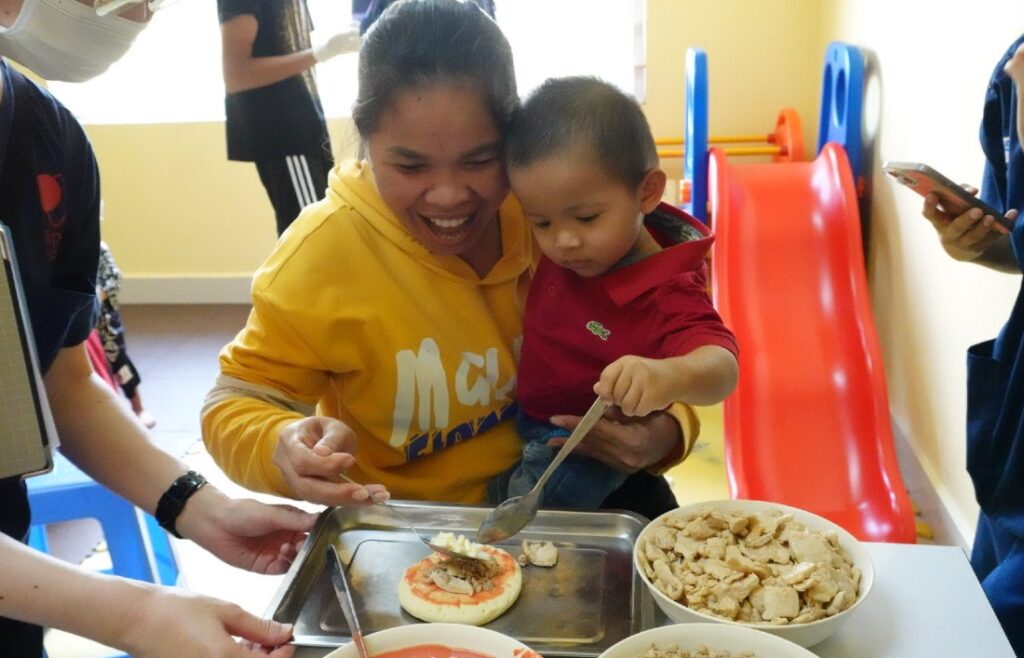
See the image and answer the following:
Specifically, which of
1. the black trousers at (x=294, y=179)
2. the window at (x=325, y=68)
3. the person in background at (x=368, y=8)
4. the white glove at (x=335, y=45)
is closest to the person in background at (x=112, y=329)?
the black trousers at (x=294, y=179)

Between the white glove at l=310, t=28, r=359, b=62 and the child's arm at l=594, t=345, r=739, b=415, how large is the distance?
Answer: 1903mm

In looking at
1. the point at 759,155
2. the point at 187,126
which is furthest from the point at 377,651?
the point at 187,126

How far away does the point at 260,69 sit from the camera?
2.51 m

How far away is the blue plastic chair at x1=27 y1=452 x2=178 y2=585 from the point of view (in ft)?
5.99

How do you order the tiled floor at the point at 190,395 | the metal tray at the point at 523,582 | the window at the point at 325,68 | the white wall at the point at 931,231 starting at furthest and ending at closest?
the window at the point at 325,68 → the tiled floor at the point at 190,395 → the white wall at the point at 931,231 → the metal tray at the point at 523,582

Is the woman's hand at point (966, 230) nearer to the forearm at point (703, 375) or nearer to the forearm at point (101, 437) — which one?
the forearm at point (703, 375)

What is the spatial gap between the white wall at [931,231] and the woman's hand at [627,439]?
1042 millimetres

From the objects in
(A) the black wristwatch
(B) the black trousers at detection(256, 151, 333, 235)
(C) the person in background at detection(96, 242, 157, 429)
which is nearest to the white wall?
(A) the black wristwatch

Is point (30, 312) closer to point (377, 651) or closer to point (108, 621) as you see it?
point (108, 621)

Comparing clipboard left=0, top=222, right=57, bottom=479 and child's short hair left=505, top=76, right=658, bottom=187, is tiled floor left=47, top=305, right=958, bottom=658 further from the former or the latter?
child's short hair left=505, top=76, right=658, bottom=187

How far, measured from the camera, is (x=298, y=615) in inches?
34.7

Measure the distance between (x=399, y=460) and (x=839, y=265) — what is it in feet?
6.33

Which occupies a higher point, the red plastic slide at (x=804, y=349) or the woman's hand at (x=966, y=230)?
the woman's hand at (x=966, y=230)

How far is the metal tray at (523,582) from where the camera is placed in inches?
33.8
